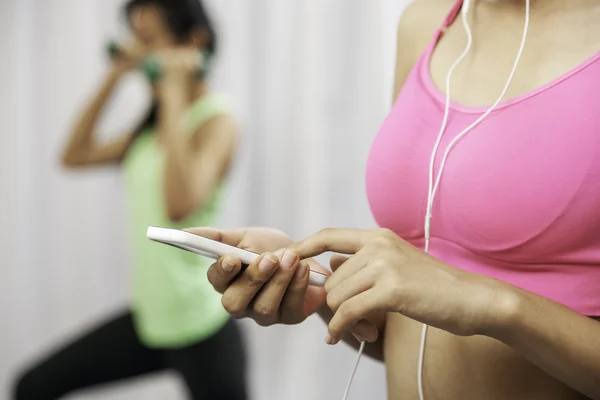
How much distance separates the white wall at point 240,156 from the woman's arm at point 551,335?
125cm

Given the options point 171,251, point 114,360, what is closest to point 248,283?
point 171,251

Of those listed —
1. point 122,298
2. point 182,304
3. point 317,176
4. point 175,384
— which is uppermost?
point 317,176

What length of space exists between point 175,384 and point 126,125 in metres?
0.83

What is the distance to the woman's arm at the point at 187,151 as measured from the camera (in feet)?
5.04

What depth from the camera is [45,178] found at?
235 centimetres

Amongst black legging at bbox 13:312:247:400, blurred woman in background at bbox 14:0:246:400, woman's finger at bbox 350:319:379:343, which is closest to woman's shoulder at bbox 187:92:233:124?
blurred woman in background at bbox 14:0:246:400

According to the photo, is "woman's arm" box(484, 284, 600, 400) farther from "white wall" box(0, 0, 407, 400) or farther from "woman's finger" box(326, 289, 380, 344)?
"white wall" box(0, 0, 407, 400)

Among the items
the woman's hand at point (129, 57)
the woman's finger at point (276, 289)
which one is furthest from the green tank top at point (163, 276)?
the woman's finger at point (276, 289)

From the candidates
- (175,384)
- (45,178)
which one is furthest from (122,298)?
(45,178)

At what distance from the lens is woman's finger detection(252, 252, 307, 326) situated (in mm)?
579

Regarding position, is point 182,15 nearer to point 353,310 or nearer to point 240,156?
point 240,156

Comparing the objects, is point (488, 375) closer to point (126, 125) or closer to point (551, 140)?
point (551, 140)

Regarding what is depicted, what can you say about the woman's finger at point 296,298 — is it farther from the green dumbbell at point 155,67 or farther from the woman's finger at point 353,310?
the green dumbbell at point 155,67

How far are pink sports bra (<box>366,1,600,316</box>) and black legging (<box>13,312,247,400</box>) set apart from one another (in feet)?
3.21
